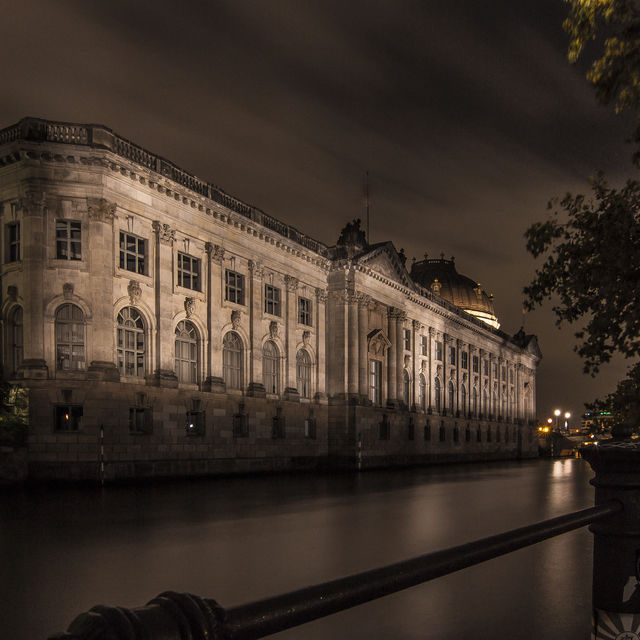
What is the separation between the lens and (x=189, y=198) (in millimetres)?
36406

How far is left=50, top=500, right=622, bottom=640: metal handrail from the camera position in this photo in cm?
134

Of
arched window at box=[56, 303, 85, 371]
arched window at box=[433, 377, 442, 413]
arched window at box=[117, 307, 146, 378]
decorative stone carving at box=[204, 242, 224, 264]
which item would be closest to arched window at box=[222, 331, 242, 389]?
decorative stone carving at box=[204, 242, 224, 264]

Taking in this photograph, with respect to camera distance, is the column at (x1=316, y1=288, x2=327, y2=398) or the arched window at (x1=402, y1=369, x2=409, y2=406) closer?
the column at (x1=316, y1=288, x2=327, y2=398)

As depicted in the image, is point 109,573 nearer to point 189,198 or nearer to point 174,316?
point 174,316

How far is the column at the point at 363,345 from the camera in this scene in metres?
50.6

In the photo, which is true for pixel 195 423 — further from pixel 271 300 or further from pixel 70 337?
pixel 271 300


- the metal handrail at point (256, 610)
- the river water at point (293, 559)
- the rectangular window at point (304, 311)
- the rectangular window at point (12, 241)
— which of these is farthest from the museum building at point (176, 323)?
the metal handrail at point (256, 610)

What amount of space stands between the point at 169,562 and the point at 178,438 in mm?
24230

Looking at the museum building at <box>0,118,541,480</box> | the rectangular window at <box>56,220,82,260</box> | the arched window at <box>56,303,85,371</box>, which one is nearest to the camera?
the museum building at <box>0,118,541,480</box>

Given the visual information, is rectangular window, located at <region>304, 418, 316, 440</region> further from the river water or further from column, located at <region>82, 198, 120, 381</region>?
the river water

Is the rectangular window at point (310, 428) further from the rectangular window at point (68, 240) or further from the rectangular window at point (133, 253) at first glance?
the rectangular window at point (68, 240)

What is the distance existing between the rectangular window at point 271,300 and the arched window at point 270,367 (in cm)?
194

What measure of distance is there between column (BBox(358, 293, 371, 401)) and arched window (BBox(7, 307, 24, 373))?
2544 centimetres

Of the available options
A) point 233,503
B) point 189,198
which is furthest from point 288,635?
point 189,198
